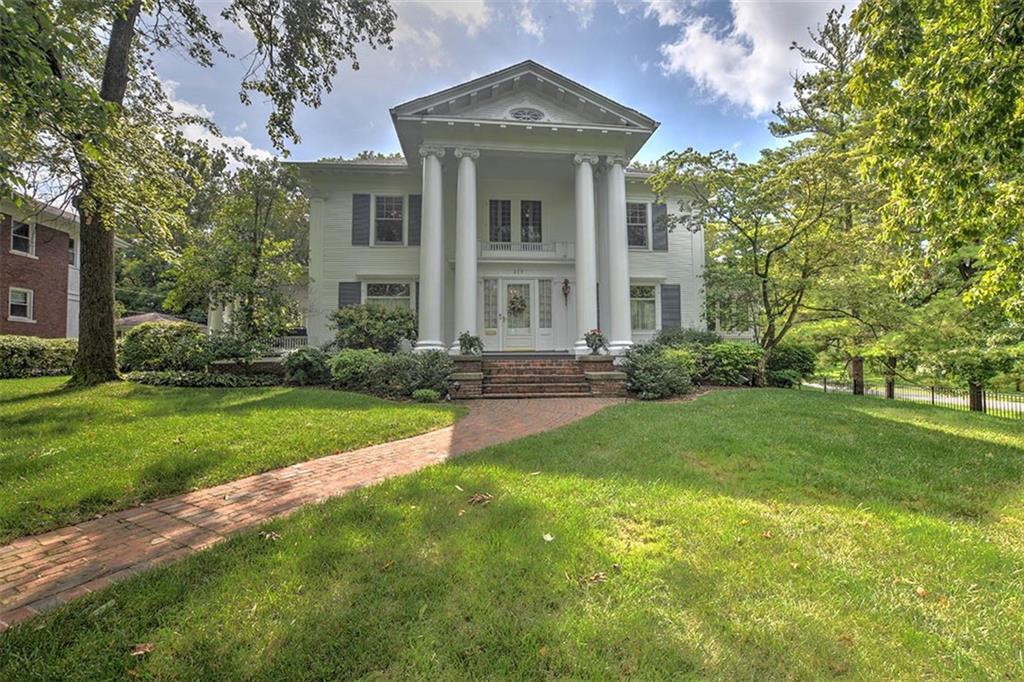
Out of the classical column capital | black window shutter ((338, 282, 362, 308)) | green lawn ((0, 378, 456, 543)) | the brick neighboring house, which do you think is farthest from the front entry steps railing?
the brick neighboring house

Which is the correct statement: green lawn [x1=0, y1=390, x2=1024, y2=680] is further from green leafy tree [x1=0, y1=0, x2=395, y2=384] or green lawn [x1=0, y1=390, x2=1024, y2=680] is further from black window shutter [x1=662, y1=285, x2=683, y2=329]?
black window shutter [x1=662, y1=285, x2=683, y2=329]

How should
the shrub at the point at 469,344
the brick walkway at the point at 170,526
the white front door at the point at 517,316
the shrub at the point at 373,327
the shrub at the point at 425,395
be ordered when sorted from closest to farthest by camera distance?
1. the brick walkway at the point at 170,526
2. the shrub at the point at 425,395
3. the shrub at the point at 469,344
4. the shrub at the point at 373,327
5. the white front door at the point at 517,316

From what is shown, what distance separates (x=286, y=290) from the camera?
14031mm

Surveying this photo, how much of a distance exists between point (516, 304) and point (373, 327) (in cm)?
437

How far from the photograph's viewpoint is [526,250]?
14.6m

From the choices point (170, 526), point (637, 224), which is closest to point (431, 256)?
point (637, 224)

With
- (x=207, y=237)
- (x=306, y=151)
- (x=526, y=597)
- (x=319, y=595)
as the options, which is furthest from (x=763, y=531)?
(x=306, y=151)

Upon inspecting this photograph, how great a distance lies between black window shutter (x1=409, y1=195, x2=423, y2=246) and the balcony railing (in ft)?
7.14

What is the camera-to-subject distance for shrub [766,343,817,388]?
12.0 meters

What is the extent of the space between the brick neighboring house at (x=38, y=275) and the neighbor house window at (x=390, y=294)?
38.3 ft

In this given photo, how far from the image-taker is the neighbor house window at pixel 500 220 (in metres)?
14.8

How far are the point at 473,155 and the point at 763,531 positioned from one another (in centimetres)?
1141

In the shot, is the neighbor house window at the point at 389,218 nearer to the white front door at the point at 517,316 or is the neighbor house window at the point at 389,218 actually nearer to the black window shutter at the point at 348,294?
the black window shutter at the point at 348,294

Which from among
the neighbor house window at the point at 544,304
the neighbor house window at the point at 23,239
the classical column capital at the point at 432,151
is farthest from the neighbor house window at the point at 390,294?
the neighbor house window at the point at 23,239
